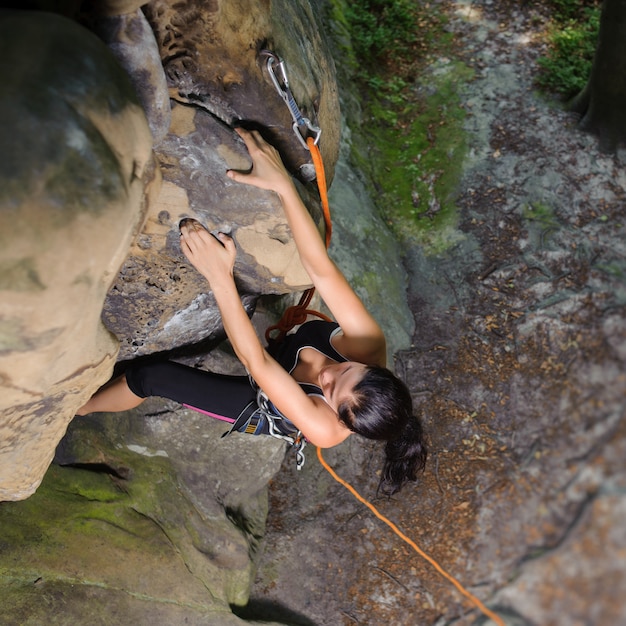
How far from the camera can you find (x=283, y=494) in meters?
4.11

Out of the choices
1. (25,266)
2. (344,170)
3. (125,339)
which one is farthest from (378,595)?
(344,170)

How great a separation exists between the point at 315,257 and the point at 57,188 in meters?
1.23

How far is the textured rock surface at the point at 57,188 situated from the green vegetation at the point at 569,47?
5.07 meters

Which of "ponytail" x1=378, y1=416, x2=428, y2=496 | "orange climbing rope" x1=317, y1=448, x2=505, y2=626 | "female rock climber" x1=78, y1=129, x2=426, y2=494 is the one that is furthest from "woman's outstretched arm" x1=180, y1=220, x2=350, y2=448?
"orange climbing rope" x1=317, y1=448, x2=505, y2=626

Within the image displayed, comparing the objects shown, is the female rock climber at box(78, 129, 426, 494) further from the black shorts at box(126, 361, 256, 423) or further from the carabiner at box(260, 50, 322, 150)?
the carabiner at box(260, 50, 322, 150)

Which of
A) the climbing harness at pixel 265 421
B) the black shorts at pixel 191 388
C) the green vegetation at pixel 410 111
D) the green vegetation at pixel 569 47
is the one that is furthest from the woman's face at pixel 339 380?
the green vegetation at pixel 569 47

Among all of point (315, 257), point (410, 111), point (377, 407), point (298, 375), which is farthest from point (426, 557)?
point (410, 111)

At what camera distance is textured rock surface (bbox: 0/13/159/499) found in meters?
1.46

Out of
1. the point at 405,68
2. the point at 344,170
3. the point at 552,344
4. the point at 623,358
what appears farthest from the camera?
the point at 405,68

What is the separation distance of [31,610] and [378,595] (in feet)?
5.59

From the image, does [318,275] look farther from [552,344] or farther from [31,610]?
[31,610]

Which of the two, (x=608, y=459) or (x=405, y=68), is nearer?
(x=608, y=459)

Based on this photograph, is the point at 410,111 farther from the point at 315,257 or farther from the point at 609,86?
→ the point at 315,257

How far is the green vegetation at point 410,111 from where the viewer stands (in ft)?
16.9
